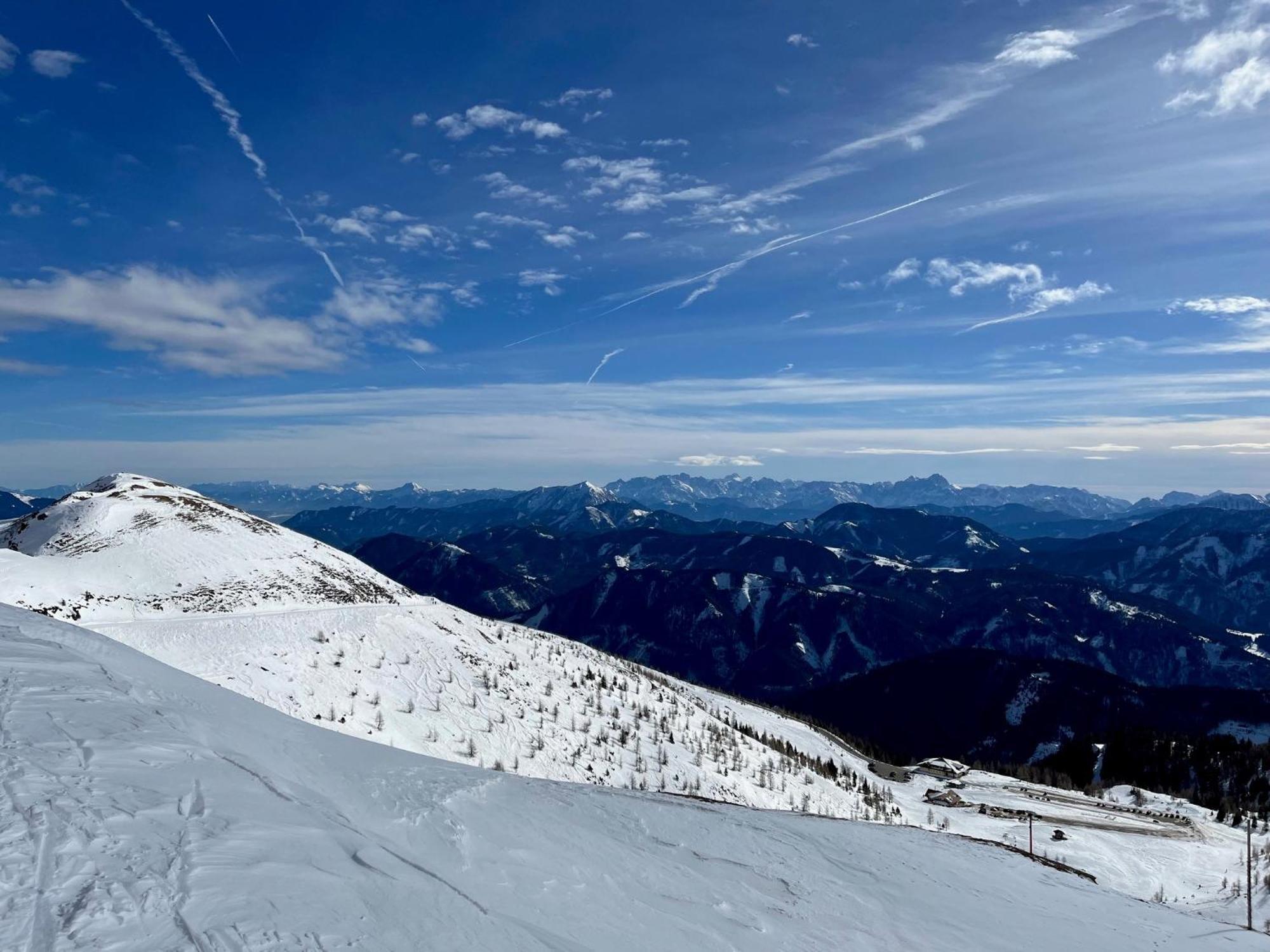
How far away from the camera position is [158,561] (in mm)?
44500

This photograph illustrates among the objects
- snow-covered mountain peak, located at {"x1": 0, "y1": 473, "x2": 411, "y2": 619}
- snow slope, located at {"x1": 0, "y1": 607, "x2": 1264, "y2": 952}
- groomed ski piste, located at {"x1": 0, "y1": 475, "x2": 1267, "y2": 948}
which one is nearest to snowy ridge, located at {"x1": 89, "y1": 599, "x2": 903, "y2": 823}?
groomed ski piste, located at {"x1": 0, "y1": 475, "x2": 1267, "y2": 948}

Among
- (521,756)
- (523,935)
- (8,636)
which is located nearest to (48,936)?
(523,935)

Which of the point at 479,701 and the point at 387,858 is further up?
the point at 387,858

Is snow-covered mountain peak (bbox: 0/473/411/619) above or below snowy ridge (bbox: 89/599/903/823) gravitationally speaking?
above

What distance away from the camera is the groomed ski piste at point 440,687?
34.2 metres

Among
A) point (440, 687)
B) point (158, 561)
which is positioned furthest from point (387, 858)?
point (158, 561)

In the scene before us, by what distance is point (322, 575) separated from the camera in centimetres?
5306

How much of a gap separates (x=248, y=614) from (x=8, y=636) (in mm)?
28324

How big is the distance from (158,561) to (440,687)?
21.5 metres

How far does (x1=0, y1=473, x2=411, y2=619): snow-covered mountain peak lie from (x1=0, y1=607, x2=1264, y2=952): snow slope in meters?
26.6

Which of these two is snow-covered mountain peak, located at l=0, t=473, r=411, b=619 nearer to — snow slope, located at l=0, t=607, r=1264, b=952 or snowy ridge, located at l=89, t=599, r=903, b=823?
snowy ridge, located at l=89, t=599, r=903, b=823

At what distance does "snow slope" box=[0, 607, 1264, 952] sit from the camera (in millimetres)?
6090

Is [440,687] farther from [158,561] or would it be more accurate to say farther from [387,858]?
[387,858]

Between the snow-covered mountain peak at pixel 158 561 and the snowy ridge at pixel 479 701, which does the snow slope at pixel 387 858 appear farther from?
the snow-covered mountain peak at pixel 158 561
